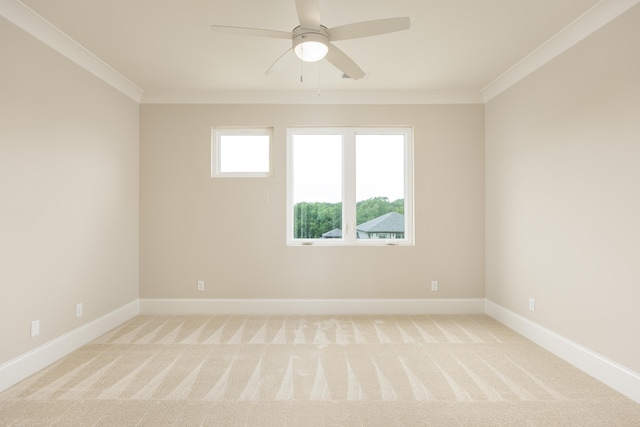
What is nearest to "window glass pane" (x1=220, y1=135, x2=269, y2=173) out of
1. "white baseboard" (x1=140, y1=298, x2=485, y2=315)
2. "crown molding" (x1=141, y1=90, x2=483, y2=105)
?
"crown molding" (x1=141, y1=90, x2=483, y2=105)

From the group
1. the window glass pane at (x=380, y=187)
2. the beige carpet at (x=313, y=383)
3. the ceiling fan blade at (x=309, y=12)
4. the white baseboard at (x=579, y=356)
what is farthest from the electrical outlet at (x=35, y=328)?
the white baseboard at (x=579, y=356)

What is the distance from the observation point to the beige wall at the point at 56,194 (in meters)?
2.58

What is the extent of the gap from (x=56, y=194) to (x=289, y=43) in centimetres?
236

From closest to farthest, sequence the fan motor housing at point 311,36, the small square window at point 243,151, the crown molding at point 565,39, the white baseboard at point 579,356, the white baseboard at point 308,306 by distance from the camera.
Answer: the fan motor housing at point 311,36
the white baseboard at point 579,356
the crown molding at point 565,39
the white baseboard at point 308,306
the small square window at point 243,151

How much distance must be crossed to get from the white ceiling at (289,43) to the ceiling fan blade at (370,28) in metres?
0.40

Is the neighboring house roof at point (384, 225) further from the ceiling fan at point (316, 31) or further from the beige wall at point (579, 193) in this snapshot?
the ceiling fan at point (316, 31)

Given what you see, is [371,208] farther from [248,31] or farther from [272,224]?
[248,31]

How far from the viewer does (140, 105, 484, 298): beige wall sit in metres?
4.42

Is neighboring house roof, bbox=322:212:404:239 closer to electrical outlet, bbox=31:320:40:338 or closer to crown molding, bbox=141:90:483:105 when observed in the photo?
crown molding, bbox=141:90:483:105

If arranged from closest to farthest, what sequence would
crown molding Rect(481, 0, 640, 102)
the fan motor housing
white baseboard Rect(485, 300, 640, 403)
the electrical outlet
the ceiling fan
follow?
1. the ceiling fan
2. the fan motor housing
3. white baseboard Rect(485, 300, 640, 403)
4. crown molding Rect(481, 0, 640, 102)
5. the electrical outlet

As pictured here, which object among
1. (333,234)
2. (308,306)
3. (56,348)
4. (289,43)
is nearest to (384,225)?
(333,234)

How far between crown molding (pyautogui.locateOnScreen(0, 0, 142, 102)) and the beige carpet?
261 centimetres

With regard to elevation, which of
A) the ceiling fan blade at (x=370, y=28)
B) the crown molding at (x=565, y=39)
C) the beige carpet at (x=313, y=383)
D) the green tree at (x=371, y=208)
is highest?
the crown molding at (x=565, y=39)

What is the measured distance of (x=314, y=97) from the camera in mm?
4414
